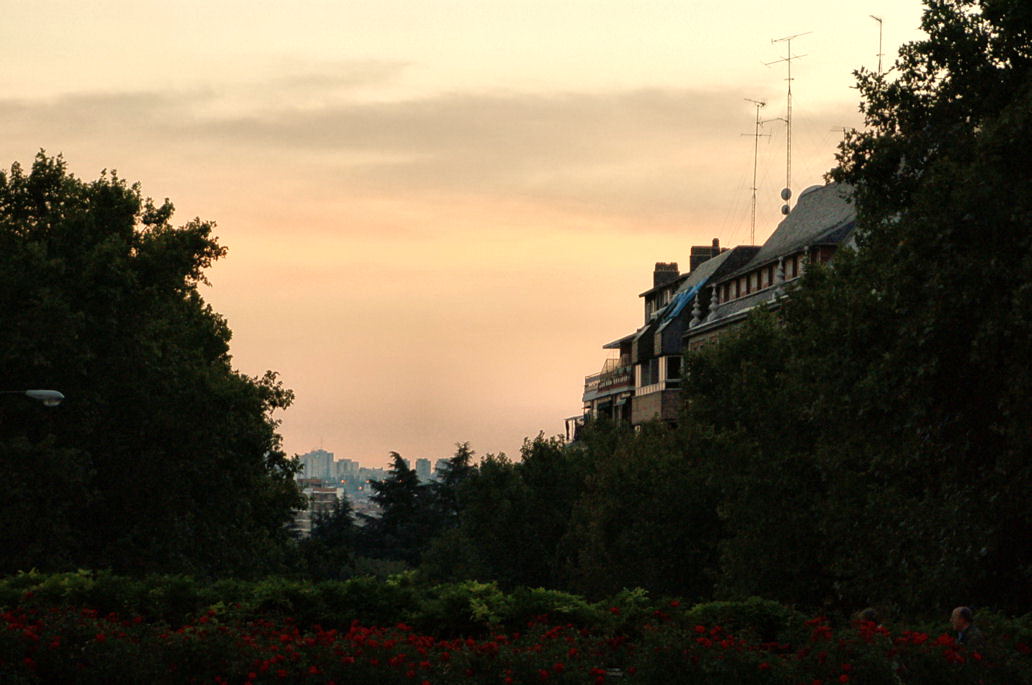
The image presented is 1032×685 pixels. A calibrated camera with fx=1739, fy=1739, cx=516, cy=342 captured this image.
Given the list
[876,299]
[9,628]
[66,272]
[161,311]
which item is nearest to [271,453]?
[161,311]

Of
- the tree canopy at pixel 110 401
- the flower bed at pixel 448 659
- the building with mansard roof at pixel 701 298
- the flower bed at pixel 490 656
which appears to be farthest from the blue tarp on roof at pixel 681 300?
the flower bed at pixel 448 659

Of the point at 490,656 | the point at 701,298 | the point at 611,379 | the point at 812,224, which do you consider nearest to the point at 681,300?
the point at 701,298

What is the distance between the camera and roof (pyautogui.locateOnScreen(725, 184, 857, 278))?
80.6 meters

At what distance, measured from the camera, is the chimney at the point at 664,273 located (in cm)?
12512

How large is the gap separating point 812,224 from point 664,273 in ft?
126

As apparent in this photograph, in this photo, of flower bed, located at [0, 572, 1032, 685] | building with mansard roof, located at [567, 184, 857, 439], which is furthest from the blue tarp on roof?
flower bed, located at [0, 572, 1032, 685]

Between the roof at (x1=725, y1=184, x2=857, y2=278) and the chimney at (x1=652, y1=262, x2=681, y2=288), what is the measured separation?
2678 cm

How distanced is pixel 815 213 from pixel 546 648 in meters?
70.6

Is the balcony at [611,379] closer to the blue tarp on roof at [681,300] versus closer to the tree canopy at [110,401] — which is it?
the blue tarp on roof at [681,300]

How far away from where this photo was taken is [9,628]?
21.0 m

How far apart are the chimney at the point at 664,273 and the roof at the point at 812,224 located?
26781 millimetres

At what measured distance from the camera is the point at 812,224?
8738 centimetres

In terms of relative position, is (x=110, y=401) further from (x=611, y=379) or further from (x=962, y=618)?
(x=611, y=379)

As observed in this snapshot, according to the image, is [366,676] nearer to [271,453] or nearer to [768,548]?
[768,548]
